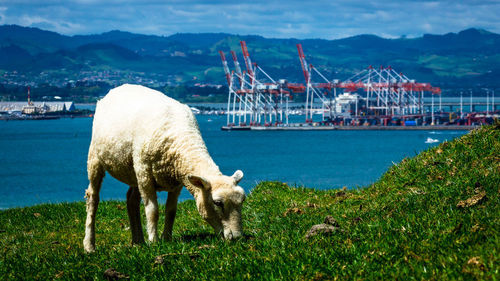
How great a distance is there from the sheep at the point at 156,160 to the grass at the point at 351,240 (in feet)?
1.09

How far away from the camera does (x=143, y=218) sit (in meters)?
9.66

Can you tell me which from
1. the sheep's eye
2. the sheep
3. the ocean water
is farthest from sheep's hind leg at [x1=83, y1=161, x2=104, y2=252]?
the ocean water

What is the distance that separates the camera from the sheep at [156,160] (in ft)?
17.5

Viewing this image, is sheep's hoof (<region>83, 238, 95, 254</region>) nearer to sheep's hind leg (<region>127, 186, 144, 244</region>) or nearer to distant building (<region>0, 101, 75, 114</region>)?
sheep's hind leg (<region>127, 186, 144, 244</region>)

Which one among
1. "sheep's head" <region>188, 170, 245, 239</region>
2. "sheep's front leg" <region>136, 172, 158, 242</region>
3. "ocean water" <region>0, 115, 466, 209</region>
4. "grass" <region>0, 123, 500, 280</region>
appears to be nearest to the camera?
"grass" <region>0, 123, 500, 280</region>

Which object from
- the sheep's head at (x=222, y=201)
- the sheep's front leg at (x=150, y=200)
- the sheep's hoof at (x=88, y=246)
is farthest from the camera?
the sheep's hoof at (x=88, y=246)

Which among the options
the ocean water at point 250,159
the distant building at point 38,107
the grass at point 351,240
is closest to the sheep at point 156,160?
the grass at point 351,240

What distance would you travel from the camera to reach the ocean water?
52125 millimetres

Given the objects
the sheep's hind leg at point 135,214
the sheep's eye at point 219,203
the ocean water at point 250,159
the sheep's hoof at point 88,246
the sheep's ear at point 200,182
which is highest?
the sheep's ear at point 200,182

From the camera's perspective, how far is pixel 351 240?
4918mm

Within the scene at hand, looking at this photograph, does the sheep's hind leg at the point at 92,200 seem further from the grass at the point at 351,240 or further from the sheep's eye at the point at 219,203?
the sheep's eye at the point at 219,203

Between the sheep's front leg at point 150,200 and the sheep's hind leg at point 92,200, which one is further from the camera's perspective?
the sheep's hind leg at point 92,200

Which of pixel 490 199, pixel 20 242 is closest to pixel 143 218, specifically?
pixel 20 242

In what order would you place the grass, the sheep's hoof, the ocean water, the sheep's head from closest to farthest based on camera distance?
the grass, the sheep's head, the sheep's hoof, the ocean water
